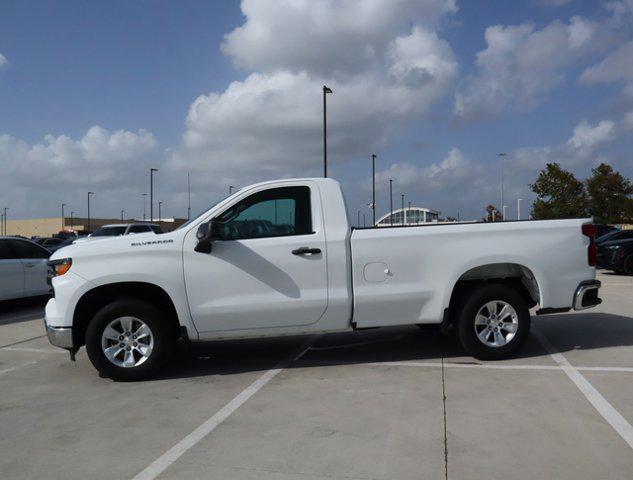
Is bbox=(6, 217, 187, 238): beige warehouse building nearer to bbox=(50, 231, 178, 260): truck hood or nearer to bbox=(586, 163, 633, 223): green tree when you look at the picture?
bbox=(586, 163, 633, 223): green tree

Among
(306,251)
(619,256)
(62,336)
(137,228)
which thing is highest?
(137,228)

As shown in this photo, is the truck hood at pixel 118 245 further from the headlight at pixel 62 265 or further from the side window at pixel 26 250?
the side window at pixel 26 250

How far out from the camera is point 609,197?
4459cm

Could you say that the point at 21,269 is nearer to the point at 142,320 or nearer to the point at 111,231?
the point at 142,320

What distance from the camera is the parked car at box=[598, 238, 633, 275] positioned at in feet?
56.3

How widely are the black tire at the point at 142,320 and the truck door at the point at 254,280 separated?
399 mm

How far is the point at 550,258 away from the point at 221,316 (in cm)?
367

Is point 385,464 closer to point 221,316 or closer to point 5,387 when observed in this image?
point 221,316

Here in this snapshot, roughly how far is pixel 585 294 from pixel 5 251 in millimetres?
10774

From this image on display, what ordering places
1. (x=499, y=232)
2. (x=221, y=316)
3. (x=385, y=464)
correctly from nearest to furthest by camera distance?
1. (x=385, y=464)
2. (x=221, y=316)
3. (x=499, y=232)

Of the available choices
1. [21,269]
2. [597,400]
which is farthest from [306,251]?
[21,269]

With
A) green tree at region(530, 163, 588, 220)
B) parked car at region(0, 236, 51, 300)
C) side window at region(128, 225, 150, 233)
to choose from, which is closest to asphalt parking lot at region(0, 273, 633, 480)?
parked car at region(0, 236, 51, 300)

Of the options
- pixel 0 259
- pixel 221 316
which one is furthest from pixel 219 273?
pixel 0 259

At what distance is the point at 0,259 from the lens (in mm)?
12070
